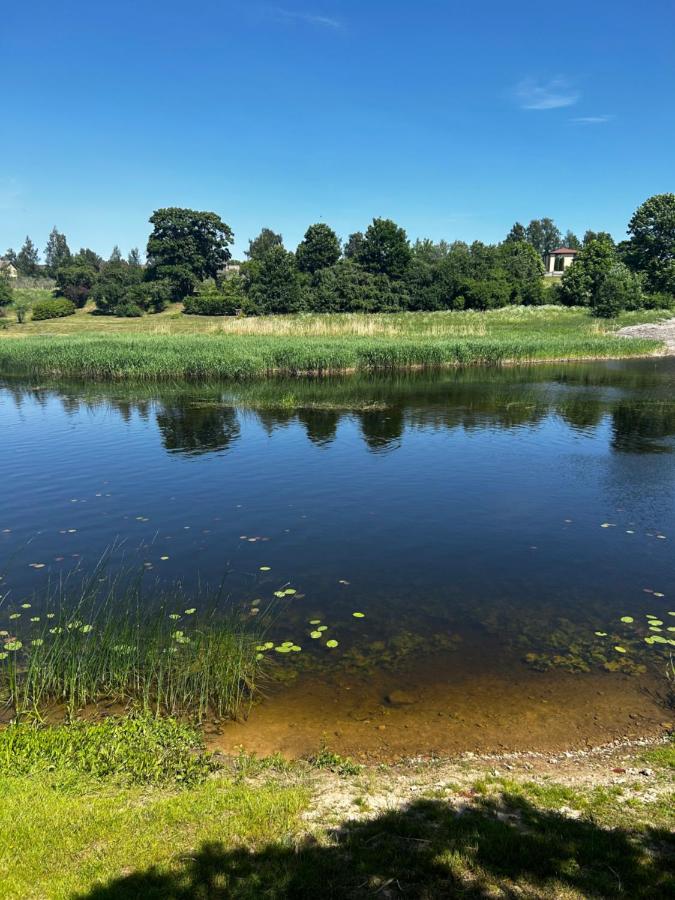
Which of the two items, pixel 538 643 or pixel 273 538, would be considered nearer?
pixel 538 643

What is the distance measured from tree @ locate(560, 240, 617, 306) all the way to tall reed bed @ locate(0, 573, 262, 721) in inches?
3248

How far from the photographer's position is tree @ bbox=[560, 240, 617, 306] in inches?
3209

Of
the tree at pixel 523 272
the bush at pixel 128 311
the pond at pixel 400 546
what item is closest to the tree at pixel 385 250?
the tree at pixel 523 272

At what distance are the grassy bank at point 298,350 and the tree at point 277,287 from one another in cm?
1776

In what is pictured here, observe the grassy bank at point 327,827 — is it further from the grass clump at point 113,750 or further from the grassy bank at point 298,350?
the grassy bank at point 298,350

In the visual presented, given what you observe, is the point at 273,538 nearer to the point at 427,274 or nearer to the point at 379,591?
the point at 379,591

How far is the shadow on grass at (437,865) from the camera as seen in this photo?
468cm

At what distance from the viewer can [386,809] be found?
5.88 meters

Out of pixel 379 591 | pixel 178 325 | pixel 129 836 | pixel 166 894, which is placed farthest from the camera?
pixel 178 325

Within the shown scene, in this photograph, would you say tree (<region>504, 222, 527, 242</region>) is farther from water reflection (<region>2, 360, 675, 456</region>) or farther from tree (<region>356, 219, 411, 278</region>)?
water reflection (<region>2, 360, 675, 456</region>)

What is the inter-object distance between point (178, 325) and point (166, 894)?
7311 cm

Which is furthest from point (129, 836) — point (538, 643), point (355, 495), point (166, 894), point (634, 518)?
point (634, 518)

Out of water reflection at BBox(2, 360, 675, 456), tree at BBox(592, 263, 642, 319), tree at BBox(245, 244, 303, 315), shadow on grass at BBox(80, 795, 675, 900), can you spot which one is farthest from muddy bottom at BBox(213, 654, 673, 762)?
tree at BBox(245, 244, 303, 315)

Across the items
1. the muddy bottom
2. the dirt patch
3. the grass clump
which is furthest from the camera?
the dirt patch
